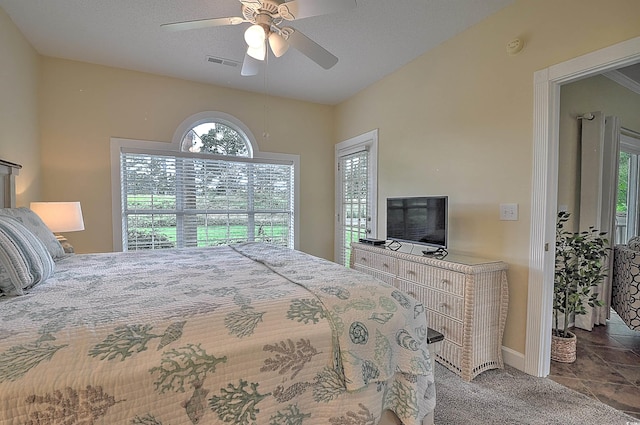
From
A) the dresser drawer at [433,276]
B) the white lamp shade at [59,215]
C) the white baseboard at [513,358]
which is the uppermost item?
the white lamp shade at [59,215]

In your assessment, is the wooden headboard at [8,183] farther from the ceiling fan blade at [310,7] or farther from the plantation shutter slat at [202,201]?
the ceiling fan blade at [310,7]

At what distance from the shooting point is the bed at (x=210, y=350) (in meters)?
0.85

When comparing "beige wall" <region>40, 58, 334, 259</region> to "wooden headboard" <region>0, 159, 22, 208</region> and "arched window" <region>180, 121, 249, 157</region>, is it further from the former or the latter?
"wooden headboard" <region>0, 159, 22, 208</region>

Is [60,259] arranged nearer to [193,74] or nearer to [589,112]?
[193,74]

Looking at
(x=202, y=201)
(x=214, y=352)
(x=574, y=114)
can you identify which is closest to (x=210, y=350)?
(x=214, y=352)

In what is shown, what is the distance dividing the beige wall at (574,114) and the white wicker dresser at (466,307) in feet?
4.24

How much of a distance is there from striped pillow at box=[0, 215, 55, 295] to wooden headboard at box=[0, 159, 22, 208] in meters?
1.05

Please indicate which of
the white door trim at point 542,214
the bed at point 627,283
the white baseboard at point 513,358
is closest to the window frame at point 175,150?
the white door trim at point 542,214

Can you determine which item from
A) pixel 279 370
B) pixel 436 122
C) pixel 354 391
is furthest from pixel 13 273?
pixel 436 122

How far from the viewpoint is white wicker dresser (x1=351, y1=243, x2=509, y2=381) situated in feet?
6.89

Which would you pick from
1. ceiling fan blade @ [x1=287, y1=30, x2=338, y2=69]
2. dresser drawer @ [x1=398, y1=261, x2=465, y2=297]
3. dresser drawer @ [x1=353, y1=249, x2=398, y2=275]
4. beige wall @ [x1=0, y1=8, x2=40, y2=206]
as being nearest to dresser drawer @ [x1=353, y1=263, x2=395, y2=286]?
dresser drawer @ [x1=353, y1=249, x2=398, y2=275]

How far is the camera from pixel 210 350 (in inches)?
38.7

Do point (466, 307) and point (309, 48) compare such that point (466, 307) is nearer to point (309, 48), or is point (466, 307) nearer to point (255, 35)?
point (309, 48)

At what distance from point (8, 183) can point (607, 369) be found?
480 centimetres
